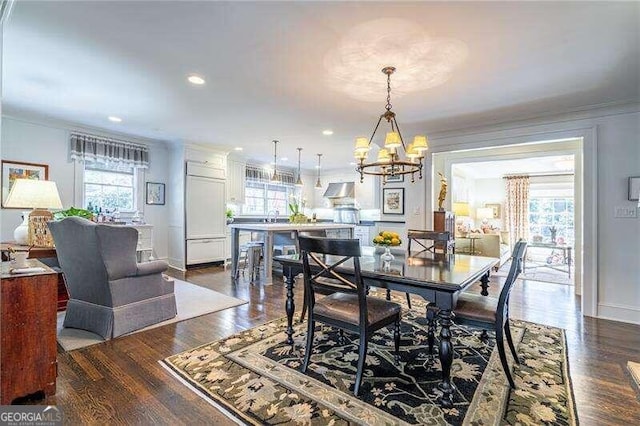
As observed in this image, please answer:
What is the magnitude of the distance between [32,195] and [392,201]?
529 cm

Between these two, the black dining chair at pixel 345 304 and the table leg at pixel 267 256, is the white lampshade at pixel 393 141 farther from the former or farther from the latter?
the table leg at pixel 267 256

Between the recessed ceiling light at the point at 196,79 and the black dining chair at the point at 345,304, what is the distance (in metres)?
2.03

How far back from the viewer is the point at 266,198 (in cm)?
827

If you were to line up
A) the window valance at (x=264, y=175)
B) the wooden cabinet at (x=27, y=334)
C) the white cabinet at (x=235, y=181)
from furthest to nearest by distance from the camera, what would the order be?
the window valance at (x=264, y=175) → the white cabinet at (x=235, y=181) → the wooden cabinet at (x=27, y=334)

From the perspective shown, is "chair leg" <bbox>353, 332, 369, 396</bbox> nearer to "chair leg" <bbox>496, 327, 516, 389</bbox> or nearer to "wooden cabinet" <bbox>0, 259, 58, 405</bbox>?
"chair leg" <bbox>496, 327, 516, 389</bbox>

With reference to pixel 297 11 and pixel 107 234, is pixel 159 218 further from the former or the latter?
pixel 297 11

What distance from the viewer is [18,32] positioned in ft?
7.45

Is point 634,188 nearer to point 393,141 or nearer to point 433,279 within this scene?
point 393,141

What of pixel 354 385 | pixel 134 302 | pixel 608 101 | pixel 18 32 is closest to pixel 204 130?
pixel 18 32

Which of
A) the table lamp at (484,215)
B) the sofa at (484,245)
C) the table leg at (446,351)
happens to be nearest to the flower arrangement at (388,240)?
the table leg at (446,351)

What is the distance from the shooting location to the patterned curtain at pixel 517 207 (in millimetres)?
8117

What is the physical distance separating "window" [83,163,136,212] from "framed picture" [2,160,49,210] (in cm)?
58

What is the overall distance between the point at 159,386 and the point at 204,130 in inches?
157

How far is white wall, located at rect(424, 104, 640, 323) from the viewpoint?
337 cm
